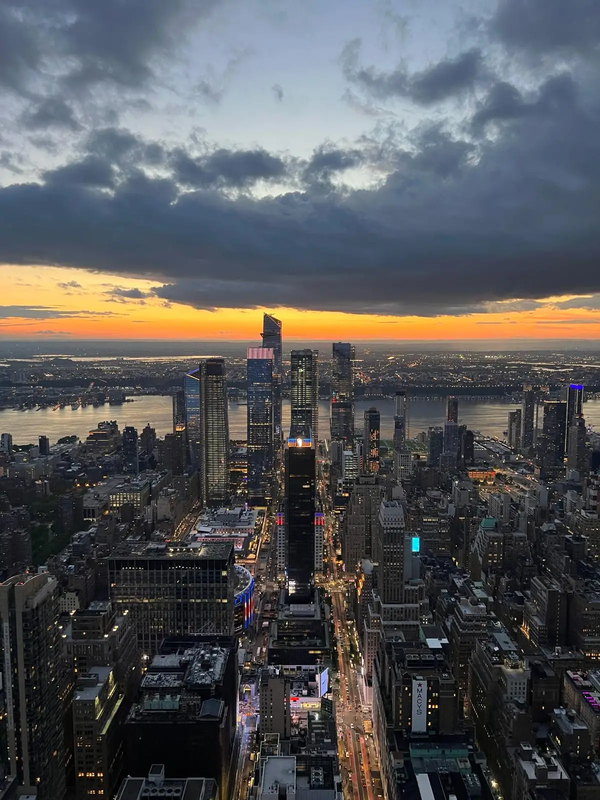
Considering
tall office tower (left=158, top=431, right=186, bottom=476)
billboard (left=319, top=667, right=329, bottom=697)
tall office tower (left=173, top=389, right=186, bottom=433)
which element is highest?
tall office tower (left=173, top=389, right=186, bottom=433)

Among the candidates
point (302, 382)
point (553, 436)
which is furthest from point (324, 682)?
point (553, 436)

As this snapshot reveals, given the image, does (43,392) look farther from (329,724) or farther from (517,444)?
(329,724)

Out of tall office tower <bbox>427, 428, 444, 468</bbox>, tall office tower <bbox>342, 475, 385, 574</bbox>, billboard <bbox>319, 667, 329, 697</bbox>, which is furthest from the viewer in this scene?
tall office tower <bbox>427, 428, 444, 468</bbox>

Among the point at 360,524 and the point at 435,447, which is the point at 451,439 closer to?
the point at 435,447

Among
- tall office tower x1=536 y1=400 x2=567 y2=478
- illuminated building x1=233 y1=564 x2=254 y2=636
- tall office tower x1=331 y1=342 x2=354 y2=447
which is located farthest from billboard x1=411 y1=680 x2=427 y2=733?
tall office tower x1=331 y1=342 x2=354 y2=447

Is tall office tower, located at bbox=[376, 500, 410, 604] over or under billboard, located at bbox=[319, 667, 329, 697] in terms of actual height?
over

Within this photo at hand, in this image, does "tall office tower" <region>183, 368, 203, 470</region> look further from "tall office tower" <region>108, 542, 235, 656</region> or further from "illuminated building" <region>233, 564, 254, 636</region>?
"tall office tower" <region>108, 542, 235, 656</region>
